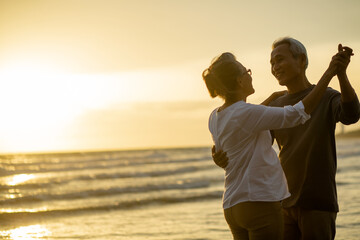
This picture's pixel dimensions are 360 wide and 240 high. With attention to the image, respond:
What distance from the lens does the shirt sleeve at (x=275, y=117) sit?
269 centimetres

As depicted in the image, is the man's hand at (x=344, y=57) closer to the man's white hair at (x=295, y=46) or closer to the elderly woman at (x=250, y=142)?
the elderly woman at (x=250, y=142)

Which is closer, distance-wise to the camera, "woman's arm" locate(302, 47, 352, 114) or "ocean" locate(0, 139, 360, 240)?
"woman's arm" locate(302, 47, 352, 114)

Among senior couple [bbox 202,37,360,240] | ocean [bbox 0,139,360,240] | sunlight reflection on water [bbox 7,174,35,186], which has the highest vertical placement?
senior couple [bbox 202,37,360,240]

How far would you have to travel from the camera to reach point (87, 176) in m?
21.2

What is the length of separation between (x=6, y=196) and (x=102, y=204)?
4332 mm

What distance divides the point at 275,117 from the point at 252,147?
0.25 m

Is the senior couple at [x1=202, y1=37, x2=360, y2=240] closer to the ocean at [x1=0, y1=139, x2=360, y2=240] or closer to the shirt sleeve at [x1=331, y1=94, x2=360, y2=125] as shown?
the shirt sleeve at [x1=331, y1=94, x2=360, y2=125]

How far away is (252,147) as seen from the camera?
9.31ft

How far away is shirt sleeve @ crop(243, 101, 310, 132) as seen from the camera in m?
2.69

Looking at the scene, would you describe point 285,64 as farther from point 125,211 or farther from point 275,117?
point 125,211

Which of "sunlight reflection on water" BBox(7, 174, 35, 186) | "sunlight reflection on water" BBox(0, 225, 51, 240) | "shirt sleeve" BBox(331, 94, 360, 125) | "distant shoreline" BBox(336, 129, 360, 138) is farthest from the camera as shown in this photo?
"distant shoreline" BBox(336, 129, 360, 138)

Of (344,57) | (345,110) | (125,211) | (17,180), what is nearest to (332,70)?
(344,57)

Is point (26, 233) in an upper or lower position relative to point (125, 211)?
upper

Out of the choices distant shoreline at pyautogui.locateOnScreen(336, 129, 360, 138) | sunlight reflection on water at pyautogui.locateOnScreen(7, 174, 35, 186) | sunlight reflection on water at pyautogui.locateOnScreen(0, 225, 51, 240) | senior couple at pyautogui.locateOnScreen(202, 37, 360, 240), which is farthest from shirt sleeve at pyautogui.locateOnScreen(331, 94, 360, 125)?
distant shoreline at pyautogui.locateOnScreen(336, 129, 360, 138)
